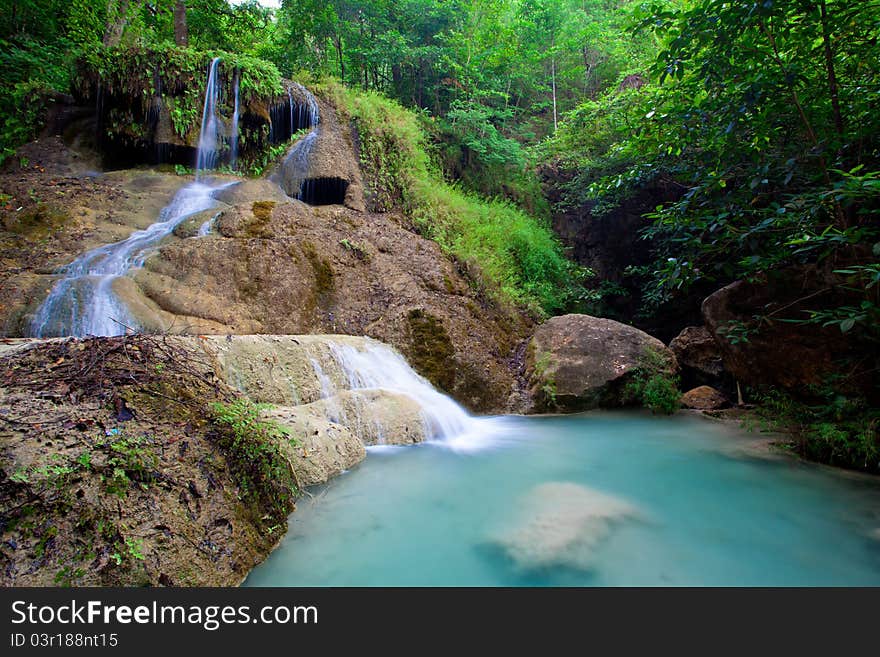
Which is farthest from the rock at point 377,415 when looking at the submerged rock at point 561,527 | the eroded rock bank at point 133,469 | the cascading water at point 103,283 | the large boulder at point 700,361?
the large boulder at point 700,361

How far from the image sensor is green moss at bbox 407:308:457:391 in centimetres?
687

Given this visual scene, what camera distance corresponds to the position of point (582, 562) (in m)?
2.71

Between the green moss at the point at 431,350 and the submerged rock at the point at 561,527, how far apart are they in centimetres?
312

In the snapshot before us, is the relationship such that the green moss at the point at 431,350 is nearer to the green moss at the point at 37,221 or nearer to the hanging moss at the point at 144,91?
the green moss at the point at 37,221

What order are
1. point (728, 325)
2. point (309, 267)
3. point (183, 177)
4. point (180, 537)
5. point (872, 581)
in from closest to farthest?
point (180, 537) → point (872, 581) → point (728, 325) → point (309, 267) → point (183, 177)

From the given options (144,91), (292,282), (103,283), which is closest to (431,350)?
(292,282)

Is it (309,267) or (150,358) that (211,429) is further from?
(309,267)

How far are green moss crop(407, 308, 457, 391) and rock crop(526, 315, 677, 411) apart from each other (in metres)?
1.48

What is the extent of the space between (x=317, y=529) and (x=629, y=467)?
131 inches

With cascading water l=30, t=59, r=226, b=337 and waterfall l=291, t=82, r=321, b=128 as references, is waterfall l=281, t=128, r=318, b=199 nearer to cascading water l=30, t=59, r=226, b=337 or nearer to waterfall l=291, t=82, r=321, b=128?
waterfall l=291, t=82, r=321, b=128

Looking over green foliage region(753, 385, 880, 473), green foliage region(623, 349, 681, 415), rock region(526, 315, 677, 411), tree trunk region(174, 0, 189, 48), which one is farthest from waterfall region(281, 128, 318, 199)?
green foliage region(753, 385, 880, 473)

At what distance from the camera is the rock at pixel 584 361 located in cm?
713

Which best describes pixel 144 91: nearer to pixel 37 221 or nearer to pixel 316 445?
pixel 37 221

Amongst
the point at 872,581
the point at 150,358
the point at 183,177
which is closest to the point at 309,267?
the point at 183,177
